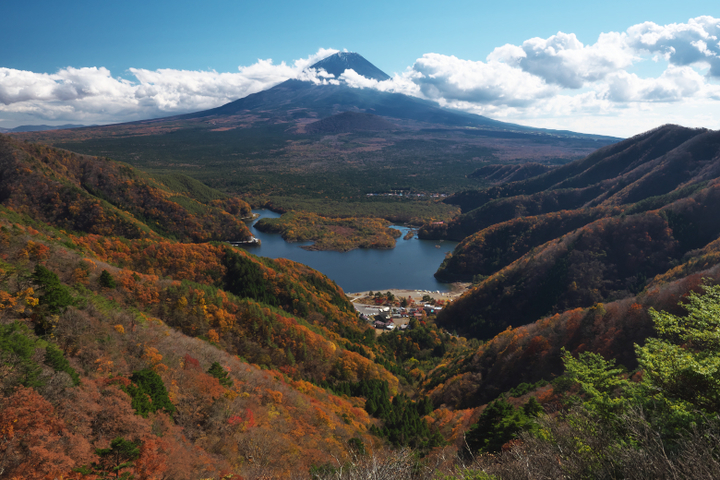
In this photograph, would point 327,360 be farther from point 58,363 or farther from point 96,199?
point 96,199

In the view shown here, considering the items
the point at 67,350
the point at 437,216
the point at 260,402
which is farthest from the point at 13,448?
the point at 437,216

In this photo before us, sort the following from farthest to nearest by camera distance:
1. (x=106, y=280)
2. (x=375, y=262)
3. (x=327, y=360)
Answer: (x=375, y=262), (x=327, y=360), (x=106, y=280)

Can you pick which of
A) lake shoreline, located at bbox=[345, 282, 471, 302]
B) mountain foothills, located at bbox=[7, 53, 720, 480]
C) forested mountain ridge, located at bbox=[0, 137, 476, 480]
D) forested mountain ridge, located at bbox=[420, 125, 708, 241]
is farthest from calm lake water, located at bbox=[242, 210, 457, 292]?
forested mountain ridge, located at bbox=[0, 137, 476, 480]

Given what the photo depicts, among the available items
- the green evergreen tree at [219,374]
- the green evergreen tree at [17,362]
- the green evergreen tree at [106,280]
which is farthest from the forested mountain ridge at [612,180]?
the green evergreen tree at [17,362]

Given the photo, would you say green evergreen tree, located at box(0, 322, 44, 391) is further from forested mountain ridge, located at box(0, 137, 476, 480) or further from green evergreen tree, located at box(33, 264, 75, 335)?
green evergreen tree, located at box(33, 264, 75, 335)

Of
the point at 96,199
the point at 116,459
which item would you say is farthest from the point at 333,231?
the point at 116,459

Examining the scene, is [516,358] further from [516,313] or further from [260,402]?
[516,313]
